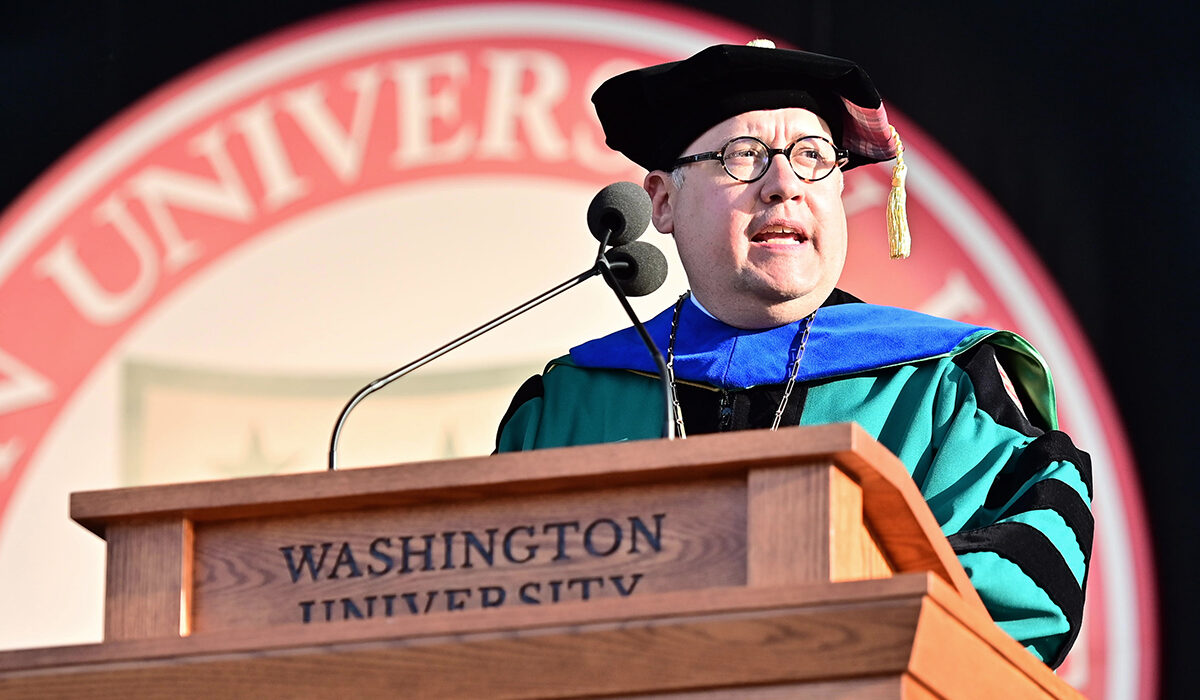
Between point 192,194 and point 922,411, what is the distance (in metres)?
2.32

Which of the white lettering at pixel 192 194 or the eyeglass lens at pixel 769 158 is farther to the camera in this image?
the white lettering at pixel 192 194

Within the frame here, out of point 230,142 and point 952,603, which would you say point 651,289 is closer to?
point 952,603

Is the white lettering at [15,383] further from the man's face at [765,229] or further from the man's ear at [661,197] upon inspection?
the man's face at [765,229]

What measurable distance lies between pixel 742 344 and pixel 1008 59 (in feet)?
4.56

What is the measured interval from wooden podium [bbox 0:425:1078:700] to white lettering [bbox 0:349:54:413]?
105 inches

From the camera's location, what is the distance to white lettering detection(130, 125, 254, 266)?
4.55m

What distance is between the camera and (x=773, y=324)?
3.12 meters

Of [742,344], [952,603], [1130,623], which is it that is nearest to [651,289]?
[742,344]

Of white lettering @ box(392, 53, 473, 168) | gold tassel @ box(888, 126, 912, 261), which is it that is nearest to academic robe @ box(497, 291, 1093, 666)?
gold tassel @ box(888, 126, 912, 261)

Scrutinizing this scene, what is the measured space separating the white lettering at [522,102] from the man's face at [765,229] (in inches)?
52.1

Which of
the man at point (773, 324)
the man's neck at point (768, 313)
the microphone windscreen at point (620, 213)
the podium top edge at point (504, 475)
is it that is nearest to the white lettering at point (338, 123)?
the man at point (773, 324)

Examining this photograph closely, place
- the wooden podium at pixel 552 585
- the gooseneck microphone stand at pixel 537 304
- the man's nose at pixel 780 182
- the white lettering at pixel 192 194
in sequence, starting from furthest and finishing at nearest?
the white lettering at pixel 192 194 < the man's nose at pixel 780 182 < the gooseneck microphone stand at pixel 537 304 < the wooden podium at pixel 552 585

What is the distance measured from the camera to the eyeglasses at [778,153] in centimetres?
301

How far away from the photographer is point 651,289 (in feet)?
8.17
